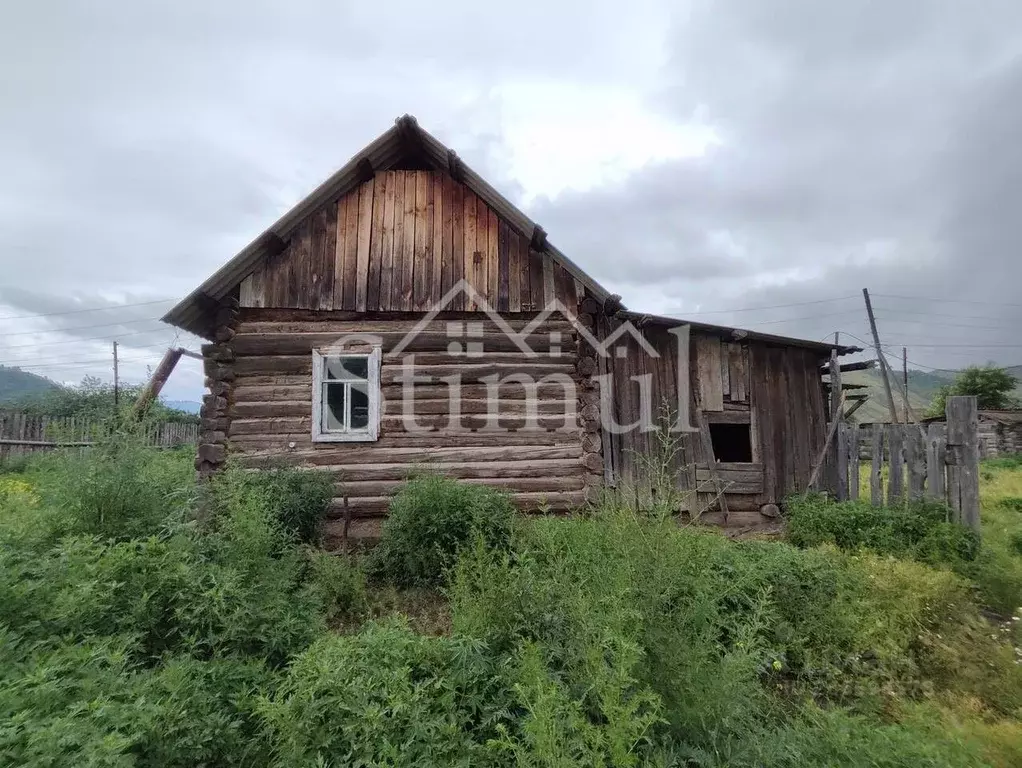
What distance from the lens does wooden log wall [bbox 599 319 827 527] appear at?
30.7 ft

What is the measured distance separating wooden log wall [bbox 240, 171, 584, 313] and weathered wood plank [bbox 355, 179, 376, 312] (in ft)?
0.05

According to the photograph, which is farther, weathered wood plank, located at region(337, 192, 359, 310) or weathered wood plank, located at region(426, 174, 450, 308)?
weathered wood plank, located at region(426, 174, 450, 308)

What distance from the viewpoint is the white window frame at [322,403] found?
8.33 meters

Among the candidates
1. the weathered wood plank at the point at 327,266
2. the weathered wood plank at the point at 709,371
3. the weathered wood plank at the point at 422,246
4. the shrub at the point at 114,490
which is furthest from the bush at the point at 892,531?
the shrub at the point at 114,490

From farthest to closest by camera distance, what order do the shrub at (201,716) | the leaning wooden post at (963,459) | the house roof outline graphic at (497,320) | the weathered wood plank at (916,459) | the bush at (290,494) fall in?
the house roof outline graphic at (497,320), the weathered wood plank at (916,459), the bush at (290,494), the leaning wooden post at (963,459), the shrub at (201,716)

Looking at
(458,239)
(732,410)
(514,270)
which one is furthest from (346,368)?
(732,410)

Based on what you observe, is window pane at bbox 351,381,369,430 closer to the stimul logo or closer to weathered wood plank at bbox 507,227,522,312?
the stimul logo

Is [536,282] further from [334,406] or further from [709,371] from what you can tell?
[334,406]

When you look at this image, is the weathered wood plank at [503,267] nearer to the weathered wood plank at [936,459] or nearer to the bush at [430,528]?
the bush at [430,528]

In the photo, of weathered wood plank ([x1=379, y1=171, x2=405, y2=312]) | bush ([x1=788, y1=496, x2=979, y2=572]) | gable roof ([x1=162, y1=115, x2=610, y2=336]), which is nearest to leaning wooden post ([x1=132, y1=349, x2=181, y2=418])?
gable roof ([x1=162, y1=115, x2=610, y2=336])

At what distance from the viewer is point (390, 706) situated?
10.1ft

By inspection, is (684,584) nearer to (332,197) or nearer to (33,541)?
(33,541)

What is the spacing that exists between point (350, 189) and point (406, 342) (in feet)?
9.05

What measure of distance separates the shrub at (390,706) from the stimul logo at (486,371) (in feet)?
16.5
